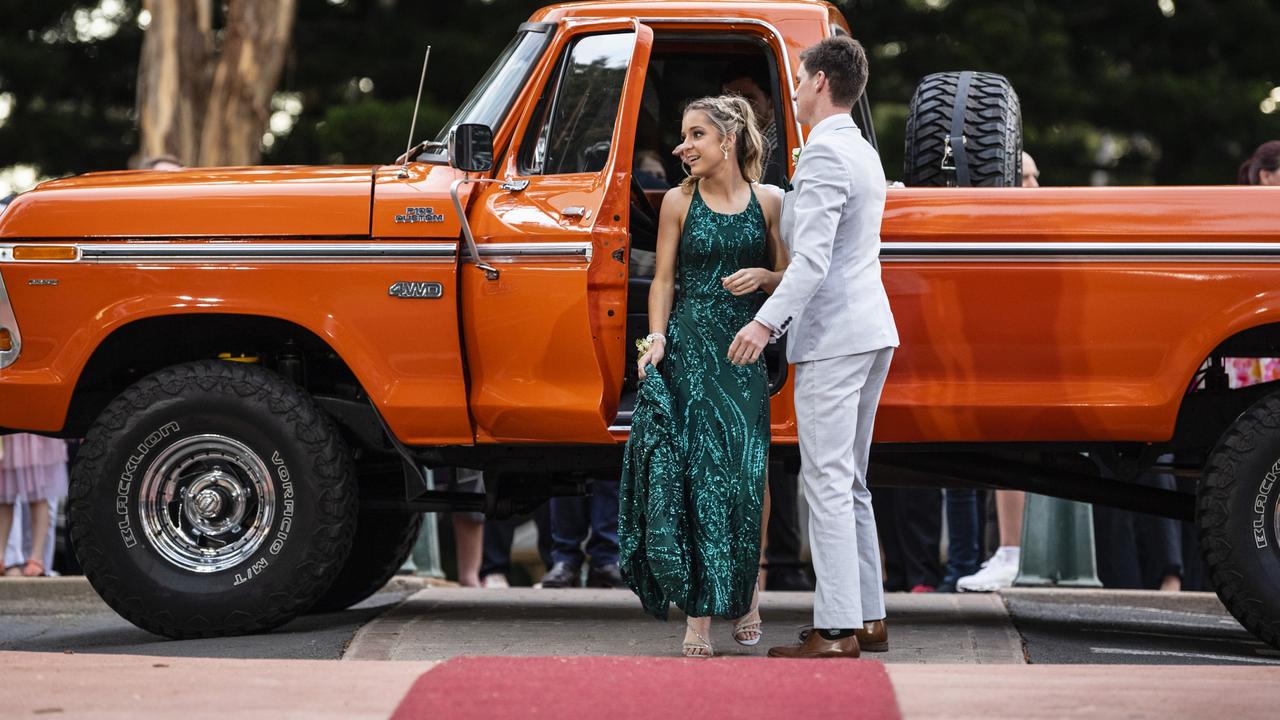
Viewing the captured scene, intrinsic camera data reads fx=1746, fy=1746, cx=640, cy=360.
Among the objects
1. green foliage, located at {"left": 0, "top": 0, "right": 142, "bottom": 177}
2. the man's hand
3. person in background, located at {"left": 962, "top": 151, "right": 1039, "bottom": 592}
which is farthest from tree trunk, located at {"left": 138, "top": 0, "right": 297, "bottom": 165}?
the man's hand

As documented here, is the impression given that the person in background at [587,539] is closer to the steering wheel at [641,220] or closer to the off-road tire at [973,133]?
the steering wheel at [641,220]

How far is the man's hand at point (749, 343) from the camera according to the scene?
562cm

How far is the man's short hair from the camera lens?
581cm

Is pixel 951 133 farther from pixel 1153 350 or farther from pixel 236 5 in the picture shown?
pixel 236 5

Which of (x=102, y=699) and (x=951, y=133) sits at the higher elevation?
(x=951, y=133)

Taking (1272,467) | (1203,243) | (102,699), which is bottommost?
(102,699)

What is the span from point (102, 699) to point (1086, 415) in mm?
3629

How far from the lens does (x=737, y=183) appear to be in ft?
19.9

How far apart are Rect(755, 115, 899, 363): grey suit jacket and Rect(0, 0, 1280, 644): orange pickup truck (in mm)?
607

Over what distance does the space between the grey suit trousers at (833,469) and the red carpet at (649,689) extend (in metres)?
0.48

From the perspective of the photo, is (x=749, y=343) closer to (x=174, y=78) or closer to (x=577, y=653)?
(x=577, y=653)

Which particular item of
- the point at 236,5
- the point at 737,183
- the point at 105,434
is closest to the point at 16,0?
the point at 236,5

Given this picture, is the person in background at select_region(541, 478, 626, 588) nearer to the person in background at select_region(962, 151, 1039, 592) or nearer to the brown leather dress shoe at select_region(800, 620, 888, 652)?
the person in background at select_region(962, 151, 1039, 592)

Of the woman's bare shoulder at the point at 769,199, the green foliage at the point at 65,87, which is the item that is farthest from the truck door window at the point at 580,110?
the green foliage at the point at 65,87
